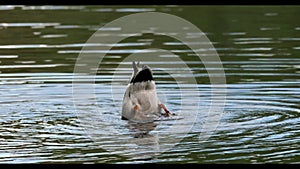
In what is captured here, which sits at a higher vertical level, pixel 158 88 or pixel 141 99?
pixel 141 99

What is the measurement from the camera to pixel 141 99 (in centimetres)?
1275

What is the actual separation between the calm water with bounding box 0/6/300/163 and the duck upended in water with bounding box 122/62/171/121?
0.85ft

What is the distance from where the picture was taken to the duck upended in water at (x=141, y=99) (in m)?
12.5

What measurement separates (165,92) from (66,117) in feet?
8.01

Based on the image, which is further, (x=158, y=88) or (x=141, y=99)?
(x=158, y=88)

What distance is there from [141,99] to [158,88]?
2077mm

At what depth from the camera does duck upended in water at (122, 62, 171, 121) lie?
12539 mm

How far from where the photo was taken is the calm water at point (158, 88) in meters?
10.3

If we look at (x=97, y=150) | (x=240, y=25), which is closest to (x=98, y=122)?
(x=97, y=150)

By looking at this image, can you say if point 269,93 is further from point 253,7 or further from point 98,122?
point 253,7

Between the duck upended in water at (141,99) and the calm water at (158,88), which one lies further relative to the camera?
the duck upended in water at (141,99)

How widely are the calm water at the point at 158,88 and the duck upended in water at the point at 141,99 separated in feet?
0.85

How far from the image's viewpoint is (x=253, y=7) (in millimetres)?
25141

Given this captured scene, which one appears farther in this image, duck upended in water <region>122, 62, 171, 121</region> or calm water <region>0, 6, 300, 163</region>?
duck upended in water <region>122, 62, 171, 121</region>
